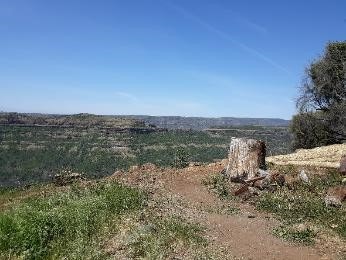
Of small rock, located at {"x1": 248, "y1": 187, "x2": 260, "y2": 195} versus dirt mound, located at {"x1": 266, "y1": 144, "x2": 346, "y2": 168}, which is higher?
dirt mound, located at {"x1": 266, "y1": 144, "x2": 346, "y2": 168}

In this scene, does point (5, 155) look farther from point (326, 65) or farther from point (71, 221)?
point (71, 221)

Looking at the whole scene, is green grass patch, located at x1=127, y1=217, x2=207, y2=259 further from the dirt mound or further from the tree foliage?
the tree foliage

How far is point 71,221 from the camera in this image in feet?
40.4

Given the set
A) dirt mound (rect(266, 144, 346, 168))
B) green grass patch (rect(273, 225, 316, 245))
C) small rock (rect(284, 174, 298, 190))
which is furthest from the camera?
dirt mound (rect(266, 144, 346, 168))

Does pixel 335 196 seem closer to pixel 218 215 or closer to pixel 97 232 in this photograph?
pixel 218 215

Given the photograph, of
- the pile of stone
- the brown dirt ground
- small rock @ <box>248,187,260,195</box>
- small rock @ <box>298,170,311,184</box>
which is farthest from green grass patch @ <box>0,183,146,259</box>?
small rock @ <box>298,170,311,184</box>

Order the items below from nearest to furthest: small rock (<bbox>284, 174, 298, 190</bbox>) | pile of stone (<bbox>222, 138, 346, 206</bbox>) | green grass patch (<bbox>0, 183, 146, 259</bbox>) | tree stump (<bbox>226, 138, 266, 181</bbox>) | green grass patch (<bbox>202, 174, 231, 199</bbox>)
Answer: green grass patch (<bbox>0, 183, 146, 259</bbox>) → green grass patch (<bbox>202, 174, 231, 199</bbox>) → pile of stone (<bbox>222, 138, 346, 206</bbox>) → small rock (<bbox>284, 174, 298, 190</bbox>) → tree stump (<bbox>226, 138, 266, 181</bbox>)

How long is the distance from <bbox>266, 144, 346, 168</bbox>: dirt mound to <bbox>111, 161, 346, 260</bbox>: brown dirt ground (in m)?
4.66

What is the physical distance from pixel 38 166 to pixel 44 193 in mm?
153948

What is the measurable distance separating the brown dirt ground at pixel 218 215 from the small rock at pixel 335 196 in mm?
2474

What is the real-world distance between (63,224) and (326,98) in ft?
103

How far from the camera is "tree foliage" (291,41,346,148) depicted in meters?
37.0

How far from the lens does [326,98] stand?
38.6 meters

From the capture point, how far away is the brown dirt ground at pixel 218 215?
11.4m
